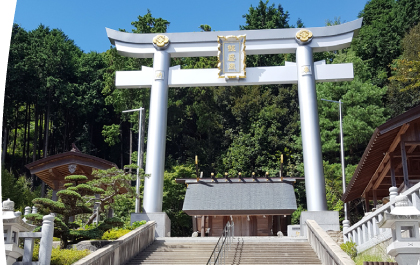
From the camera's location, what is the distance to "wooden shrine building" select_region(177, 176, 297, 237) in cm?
1784

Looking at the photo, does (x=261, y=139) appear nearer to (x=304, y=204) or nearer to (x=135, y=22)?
(x=304, y=204)

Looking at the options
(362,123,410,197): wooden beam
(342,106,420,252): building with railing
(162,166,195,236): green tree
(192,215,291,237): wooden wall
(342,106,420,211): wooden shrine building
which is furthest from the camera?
(162,166,195,236): green tree

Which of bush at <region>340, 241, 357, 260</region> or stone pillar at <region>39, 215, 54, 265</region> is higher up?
stone pillar at <region>39, 215, 54, 265</region>

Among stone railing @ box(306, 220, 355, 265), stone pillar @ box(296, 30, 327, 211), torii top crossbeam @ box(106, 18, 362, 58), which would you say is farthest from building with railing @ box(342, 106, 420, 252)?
torii top crossbeam @ box(106, 18, 362, 58)

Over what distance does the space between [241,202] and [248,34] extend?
635 centimetres

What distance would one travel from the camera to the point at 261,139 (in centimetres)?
3072

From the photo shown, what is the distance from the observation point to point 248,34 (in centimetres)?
1770

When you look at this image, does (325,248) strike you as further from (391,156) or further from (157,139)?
(157,139)

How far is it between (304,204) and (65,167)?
15.5 meters

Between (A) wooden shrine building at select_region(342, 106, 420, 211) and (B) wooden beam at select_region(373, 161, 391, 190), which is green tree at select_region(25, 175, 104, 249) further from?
(B) wooden beam at select_region(373, 161, 391, 190)

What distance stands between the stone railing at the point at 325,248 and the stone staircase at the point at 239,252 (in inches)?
7.9

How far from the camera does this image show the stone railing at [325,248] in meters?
8.10

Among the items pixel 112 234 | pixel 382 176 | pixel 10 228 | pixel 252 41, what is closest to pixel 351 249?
pixel 112 234

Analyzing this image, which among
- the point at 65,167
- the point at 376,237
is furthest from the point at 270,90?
the point at 376,237
